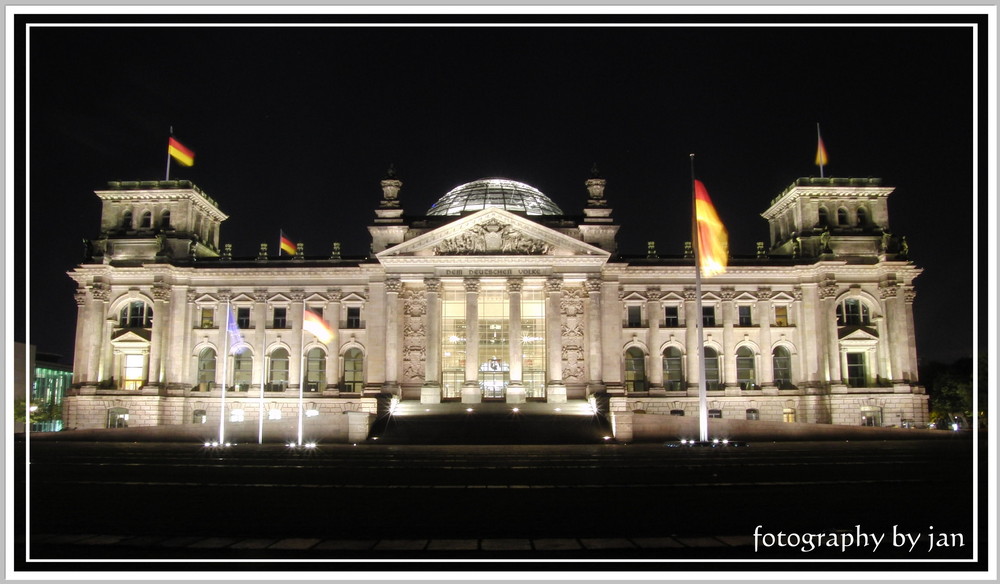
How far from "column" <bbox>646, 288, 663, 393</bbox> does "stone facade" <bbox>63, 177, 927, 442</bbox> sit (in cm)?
14

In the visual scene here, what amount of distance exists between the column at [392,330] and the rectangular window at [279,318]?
11996 millimetres

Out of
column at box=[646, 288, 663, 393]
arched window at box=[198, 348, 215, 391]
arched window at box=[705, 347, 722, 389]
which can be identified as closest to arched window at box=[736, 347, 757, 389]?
arched window at box=[705, 347, 722, 389]

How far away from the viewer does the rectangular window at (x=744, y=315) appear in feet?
256

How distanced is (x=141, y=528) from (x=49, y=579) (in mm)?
4900

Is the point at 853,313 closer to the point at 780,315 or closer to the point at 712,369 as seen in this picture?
the point at 780,315

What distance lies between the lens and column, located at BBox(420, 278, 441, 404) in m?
71.2

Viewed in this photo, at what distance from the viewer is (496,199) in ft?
286

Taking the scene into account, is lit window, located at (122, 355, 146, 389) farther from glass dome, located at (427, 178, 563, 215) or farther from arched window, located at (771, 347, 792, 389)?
arched window, located at (771, 347, 792, 389)

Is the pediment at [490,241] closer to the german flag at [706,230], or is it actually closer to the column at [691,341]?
the column at [691,341]

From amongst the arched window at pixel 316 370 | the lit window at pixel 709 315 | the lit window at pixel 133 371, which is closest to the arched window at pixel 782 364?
the lit window at pixel 709 315

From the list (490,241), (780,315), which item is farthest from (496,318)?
(780,315)

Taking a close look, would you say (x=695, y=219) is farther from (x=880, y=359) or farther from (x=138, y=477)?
(x=880, y=359)

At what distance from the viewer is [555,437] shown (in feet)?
176

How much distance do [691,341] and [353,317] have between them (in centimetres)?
3309
